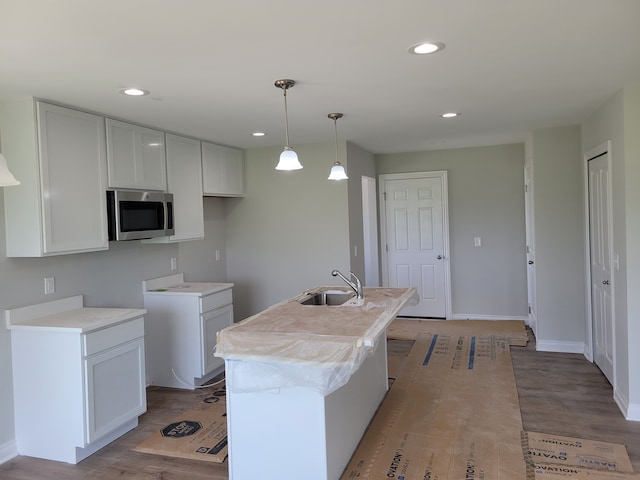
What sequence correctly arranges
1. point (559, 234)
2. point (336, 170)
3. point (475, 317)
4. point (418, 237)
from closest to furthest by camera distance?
point (336, 170) < point (559, 234) < point (475, 317) < point (418, 237)

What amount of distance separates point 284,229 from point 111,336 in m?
2.49

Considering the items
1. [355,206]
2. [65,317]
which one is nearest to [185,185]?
[65,317]

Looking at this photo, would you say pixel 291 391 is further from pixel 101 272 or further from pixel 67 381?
pixel 101 272

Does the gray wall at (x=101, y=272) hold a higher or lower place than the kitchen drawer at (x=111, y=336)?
higher

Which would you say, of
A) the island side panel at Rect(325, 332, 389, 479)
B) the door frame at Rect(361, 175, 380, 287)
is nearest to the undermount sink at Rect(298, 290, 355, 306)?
the island side panel at Rect(325, 332, 389, 479)

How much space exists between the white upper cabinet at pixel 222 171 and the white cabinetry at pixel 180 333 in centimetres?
112

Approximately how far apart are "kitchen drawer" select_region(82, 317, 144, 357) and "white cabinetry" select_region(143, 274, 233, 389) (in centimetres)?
71

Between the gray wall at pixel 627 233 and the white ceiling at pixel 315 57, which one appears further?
the gray wall at pixel 627 233

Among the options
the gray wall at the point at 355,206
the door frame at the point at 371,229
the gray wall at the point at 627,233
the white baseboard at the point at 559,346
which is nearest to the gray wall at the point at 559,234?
the white baseboard at the point at 559,346

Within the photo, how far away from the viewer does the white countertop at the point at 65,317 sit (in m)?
2.98

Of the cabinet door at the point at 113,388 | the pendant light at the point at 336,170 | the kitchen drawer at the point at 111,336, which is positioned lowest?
the cabinet door at the point at 113,388

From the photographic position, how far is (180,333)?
414 centimetres

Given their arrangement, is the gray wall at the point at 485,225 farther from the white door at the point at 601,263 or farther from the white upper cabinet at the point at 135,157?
the white upper cabinet at the point at 135,157

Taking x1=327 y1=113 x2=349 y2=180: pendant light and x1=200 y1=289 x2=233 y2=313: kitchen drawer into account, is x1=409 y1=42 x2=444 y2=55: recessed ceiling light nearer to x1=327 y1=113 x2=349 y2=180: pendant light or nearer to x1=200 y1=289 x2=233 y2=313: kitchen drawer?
x1=327 y1=113 x2=349 y2=180: pendant light
